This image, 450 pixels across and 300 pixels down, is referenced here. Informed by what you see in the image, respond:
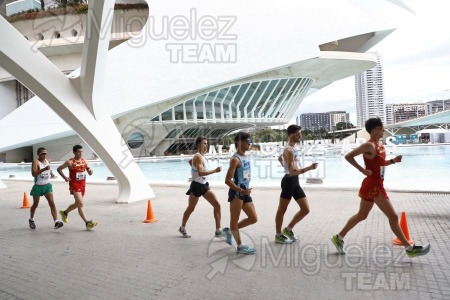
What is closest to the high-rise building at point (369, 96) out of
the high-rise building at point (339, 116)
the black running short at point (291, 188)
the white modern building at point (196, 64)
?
the high-rise building at point (339, 116)

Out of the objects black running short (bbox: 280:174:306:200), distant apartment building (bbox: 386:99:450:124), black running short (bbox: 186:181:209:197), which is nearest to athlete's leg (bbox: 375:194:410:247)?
black running short (bbox: 280:174:306:200)

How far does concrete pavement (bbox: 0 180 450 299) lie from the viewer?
2.87 meters

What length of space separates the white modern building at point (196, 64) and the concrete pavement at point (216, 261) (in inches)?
641

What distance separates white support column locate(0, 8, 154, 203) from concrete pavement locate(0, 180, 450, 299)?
5.45 feet

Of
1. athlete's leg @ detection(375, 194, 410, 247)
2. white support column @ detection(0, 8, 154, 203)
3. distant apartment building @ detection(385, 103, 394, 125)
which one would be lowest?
athlete's leg @ detection(375, 194, 410, 247)

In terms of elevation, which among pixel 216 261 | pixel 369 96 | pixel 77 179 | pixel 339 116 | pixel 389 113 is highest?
pixel 369 96

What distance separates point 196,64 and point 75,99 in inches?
832

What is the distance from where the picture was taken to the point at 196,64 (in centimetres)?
2714

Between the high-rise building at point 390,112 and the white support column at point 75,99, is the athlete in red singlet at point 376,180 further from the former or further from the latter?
the high-rise building at point 390,112

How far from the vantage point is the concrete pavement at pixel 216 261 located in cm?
287

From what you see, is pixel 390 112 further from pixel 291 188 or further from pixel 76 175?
pixel 76 175

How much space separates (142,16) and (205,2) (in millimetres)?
9147

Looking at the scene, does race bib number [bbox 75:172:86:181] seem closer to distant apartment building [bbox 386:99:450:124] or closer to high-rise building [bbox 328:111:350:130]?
distant apartment building [bbox 386:99:450:124]

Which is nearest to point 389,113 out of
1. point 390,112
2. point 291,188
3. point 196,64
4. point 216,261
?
point 390,112
